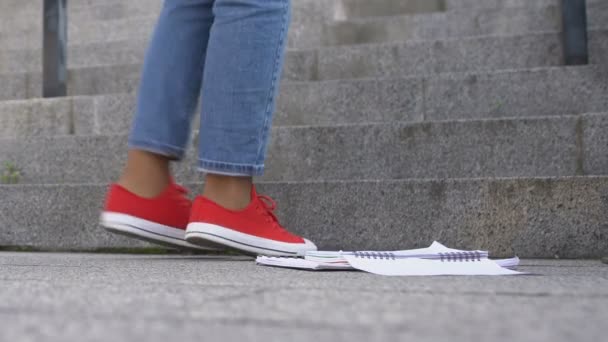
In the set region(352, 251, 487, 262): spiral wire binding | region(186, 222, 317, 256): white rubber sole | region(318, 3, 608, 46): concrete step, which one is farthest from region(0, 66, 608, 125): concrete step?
region(352, 251, 487, 262): spiral wire binding

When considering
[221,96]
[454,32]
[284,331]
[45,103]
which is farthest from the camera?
[454,32]

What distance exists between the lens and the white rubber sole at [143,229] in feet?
6.35

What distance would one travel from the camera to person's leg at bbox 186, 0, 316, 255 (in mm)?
1783

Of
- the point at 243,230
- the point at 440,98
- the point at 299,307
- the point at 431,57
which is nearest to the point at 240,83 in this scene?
the point at 243,230

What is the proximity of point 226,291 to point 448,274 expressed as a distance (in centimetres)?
50

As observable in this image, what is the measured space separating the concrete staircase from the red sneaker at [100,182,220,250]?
432mm

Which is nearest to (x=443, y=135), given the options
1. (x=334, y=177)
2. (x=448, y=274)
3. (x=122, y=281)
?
(x=334, y=177)

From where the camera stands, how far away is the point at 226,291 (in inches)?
45.5

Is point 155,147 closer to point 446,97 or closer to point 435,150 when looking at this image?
point 435,150

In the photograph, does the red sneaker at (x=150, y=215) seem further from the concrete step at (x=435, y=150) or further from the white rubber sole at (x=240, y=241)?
the concrete step at (x=435, y=150)

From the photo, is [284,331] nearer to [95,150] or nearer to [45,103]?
[95,150]

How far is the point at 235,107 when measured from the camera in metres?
1.79

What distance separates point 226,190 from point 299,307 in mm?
902

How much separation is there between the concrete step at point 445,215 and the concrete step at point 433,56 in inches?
53.7
